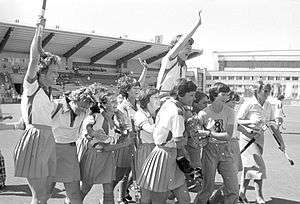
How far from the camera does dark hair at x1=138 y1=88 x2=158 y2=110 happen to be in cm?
576

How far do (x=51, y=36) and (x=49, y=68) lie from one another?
188ft

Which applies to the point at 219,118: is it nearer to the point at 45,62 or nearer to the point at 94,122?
the point at 94,122

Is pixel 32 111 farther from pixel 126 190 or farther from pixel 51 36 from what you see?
pixel 51 36

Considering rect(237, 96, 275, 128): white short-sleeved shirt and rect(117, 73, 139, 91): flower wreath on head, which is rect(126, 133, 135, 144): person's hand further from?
rect(237, 96, 275, 128): white short-sleeved shirt

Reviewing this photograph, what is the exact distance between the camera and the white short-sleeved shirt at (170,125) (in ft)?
14.4

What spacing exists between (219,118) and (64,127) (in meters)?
1.92

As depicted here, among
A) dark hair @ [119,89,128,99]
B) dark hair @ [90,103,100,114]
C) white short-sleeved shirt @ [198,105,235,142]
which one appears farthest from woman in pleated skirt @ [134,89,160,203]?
white short-sleeved shirt @ [198,105,235,142]

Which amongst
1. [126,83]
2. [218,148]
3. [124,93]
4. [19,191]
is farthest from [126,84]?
[19,191]

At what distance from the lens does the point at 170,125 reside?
4.49m

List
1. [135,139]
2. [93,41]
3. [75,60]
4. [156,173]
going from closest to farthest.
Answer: [156,173] < [135,139] < [93,41] < [75,60]

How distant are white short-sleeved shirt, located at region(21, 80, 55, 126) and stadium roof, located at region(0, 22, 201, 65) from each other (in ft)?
153

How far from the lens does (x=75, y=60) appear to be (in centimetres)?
7088

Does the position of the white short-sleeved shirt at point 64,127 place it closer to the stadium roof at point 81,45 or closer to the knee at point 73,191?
the knee at point 73,191

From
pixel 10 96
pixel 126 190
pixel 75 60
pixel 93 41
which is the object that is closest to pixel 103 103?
pixel 126 190
